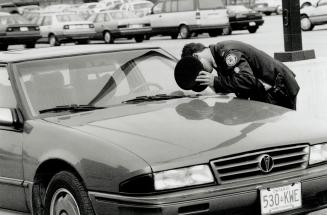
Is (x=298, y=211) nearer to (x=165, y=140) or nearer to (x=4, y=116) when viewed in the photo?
(x=165, y=140)

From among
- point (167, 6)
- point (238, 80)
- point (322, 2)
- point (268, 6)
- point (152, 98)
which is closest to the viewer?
point (152, 98)

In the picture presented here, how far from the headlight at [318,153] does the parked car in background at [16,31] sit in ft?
97.2

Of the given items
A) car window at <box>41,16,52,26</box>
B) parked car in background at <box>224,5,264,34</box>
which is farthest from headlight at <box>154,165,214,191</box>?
car window at <box>41,16,52,26</box>

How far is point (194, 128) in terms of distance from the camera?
4.82 metres

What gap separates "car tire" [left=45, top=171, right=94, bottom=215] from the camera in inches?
179

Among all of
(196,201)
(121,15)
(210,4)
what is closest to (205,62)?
(196,201)

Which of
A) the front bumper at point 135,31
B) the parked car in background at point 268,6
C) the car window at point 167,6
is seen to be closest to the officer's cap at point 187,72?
the car window at point 167,6

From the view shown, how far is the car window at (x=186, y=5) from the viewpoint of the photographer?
32175 millimetres

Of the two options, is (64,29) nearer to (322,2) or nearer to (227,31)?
(227,31)

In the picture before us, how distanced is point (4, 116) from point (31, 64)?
571 millimetres

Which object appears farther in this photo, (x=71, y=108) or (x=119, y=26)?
(x=119, y=26)

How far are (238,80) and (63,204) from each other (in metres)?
1.89

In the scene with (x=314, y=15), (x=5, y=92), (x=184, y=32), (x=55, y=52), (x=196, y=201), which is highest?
(x=55, y=52)

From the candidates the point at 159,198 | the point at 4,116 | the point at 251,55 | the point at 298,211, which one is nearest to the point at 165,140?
the point at 159,198
